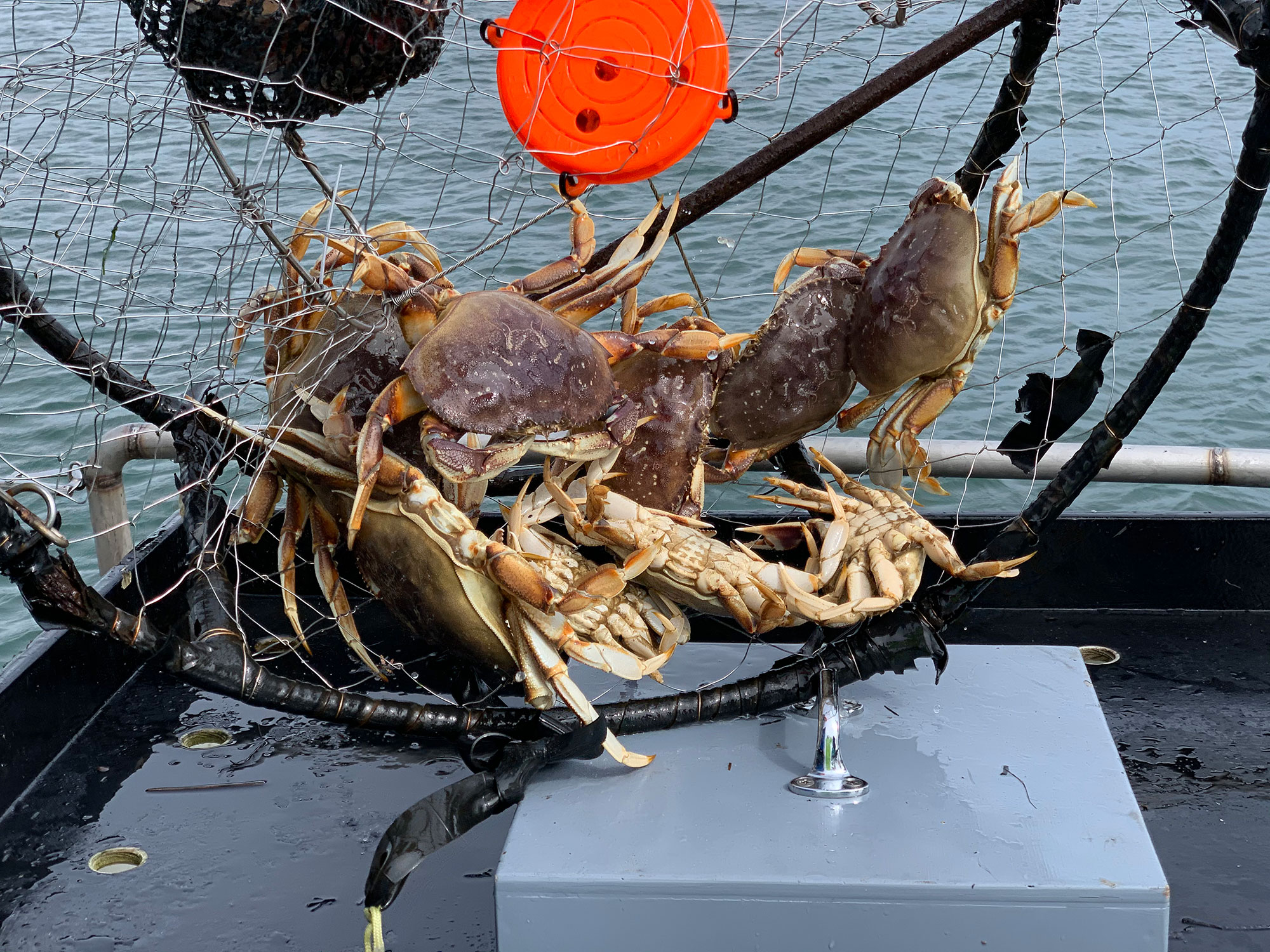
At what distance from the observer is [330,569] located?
7.76 ft

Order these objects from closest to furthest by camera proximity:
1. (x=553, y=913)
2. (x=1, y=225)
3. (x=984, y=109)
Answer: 1. (x=553, y=913)
2. (x=1, y=225)
3. (x=984, y=109)

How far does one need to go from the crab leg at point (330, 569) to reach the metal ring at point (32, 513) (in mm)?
556

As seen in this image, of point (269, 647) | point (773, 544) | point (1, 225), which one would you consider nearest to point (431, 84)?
point (773, 544)

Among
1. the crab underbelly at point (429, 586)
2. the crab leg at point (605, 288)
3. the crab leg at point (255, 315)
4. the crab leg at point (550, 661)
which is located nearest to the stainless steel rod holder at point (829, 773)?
the crab leg at point (550, 661)

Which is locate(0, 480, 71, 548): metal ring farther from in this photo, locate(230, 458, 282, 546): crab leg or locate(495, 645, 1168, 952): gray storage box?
locate(495, 645, 1168, 952): gray storage box

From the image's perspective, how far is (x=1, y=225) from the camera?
195 inches

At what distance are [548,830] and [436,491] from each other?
637 millimetres

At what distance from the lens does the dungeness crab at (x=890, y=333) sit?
243 cm

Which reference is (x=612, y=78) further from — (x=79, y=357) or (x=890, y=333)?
(x=79, y=357)

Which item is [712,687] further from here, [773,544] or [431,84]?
[431,84]

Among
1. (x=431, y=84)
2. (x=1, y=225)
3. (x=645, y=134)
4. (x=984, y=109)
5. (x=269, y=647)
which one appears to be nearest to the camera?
(x=645, y=134)

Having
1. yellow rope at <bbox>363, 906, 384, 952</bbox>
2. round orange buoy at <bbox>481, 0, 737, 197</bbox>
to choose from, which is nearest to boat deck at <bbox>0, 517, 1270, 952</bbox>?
yellow rope at <bbox>363, 906, 384, 952</bbox>

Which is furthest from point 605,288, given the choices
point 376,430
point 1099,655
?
point 1099,655

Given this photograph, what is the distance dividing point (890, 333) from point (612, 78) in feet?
2.68
